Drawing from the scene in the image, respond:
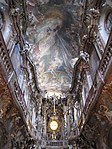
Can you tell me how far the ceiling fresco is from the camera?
→ 15.9 meters

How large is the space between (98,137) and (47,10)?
9.56 metres

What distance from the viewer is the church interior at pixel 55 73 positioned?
32.3 ft

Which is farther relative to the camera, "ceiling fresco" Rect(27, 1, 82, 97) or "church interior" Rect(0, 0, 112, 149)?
"ceiling fresco" Rect(27, 1, 82, 97)

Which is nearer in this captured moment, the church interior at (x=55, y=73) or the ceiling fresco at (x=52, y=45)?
the church interior at (x=55, y=73)

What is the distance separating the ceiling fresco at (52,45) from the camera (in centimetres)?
1592

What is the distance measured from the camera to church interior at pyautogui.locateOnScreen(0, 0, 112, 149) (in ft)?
32.3

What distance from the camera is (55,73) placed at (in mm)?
21641

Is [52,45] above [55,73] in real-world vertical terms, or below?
above

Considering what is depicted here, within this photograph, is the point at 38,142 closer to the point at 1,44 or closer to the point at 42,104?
the point at 42,104

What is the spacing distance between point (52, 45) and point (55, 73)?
140 inches

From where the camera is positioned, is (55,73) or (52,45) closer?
(52,45)

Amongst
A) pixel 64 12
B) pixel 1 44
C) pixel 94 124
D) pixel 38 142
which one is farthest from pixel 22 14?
pixel 38 142

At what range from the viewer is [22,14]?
13578 mm

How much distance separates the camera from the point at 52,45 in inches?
748
